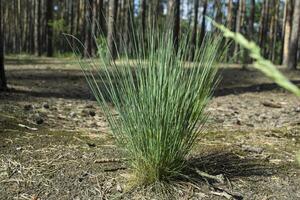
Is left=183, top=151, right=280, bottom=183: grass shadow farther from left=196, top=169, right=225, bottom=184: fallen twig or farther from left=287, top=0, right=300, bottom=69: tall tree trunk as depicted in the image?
left=287, top=0, right=300, bottom=69: tall tree trunk

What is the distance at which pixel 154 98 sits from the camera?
258 centimetres

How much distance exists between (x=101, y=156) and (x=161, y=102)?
853mm

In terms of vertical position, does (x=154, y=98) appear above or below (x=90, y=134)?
above

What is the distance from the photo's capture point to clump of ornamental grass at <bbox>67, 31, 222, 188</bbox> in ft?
8.49

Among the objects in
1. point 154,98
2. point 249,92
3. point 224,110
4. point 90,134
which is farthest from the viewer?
point 249,92

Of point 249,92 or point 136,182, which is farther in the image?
point 249,92

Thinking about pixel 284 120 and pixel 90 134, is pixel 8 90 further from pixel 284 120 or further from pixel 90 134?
pixel 284 120

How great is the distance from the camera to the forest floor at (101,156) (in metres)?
2.71

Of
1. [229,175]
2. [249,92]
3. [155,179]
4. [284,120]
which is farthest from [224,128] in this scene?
[249,92]

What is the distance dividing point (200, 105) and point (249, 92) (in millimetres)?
5681

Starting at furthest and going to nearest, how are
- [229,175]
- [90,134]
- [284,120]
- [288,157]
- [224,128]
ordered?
[284,120] < [224,128] < [90,134] < [288,157] < [229,175]

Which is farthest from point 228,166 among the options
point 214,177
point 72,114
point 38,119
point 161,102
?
point 72,114

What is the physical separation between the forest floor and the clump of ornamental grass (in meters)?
0.19

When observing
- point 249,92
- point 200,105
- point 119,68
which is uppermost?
point 119,68
